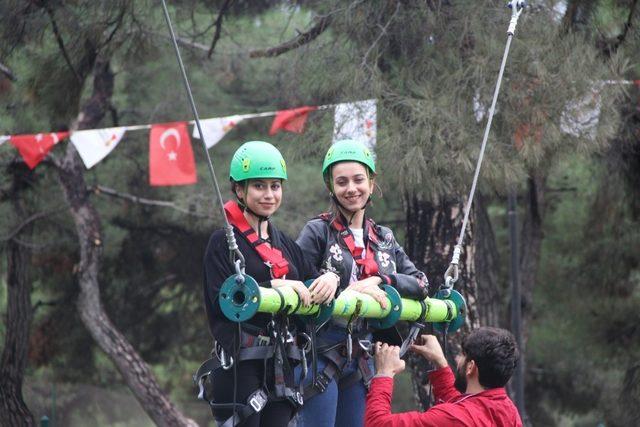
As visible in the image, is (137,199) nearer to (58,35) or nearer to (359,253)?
(58,35)

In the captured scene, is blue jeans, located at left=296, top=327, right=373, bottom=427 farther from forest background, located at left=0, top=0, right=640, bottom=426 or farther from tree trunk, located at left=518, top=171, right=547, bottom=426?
tree trunk, located at left=518, top=171, right=547, bottom=426

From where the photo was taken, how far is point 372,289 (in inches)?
164

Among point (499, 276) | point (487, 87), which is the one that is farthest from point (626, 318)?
point (487, 87)

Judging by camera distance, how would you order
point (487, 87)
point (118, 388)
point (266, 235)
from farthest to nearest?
point (118, 388) → point (487, 87) → point (266, 235)

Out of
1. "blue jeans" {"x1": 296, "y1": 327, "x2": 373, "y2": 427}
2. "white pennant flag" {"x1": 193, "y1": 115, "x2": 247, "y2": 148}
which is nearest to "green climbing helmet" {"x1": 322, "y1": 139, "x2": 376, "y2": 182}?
"blue jeans" {"x1": 296, "y1": 327, "x2": 373, "y2": 427}

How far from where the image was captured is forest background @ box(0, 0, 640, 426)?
646cm

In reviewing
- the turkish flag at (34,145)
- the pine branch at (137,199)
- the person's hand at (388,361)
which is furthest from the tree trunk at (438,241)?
the pine branch at (137,199)

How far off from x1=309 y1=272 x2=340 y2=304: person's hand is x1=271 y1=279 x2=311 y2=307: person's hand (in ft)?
0.11

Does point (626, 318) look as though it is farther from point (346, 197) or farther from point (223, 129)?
point (346, 197)

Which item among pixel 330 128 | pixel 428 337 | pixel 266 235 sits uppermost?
pixel 330 128

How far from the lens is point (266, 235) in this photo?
409 cm

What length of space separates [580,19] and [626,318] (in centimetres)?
513

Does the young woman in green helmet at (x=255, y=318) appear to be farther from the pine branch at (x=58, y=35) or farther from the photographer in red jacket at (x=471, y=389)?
the pine branch at (x=58, y=35)

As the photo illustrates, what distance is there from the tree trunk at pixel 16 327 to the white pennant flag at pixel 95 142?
89.5 inches
